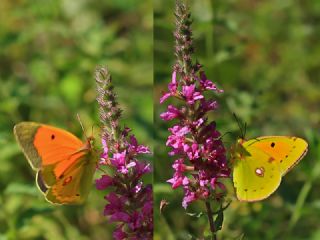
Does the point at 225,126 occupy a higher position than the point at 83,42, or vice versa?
the point at 225,126

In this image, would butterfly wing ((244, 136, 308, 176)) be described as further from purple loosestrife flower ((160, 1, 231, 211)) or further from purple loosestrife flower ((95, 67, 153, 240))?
purple loosestrife flower ((95, 67, 153, 240))

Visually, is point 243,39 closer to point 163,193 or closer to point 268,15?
point 268,15

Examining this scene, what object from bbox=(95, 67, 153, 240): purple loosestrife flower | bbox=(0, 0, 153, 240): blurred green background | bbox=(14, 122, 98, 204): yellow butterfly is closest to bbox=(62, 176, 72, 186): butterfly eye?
bbox=(14, 122, 98, 204): yellow butterfly

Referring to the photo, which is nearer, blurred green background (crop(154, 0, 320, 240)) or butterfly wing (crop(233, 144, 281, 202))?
butterfly wing (crop(233, 144, 281, 202))

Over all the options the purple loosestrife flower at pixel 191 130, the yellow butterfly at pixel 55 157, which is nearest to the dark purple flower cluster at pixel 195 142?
the purple loosestrife flower at pixel 191 130

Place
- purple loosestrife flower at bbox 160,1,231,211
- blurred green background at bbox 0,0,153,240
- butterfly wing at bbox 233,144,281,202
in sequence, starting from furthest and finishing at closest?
blurred green background at bbox 0,0,153,240, butterfly wing at bbox 233,144,281,202, purple loosestrife flower at bbox 160,1,231,211

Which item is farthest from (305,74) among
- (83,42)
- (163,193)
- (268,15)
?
(163,193)

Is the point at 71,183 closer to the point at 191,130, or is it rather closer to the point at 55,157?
the point at 55,157
